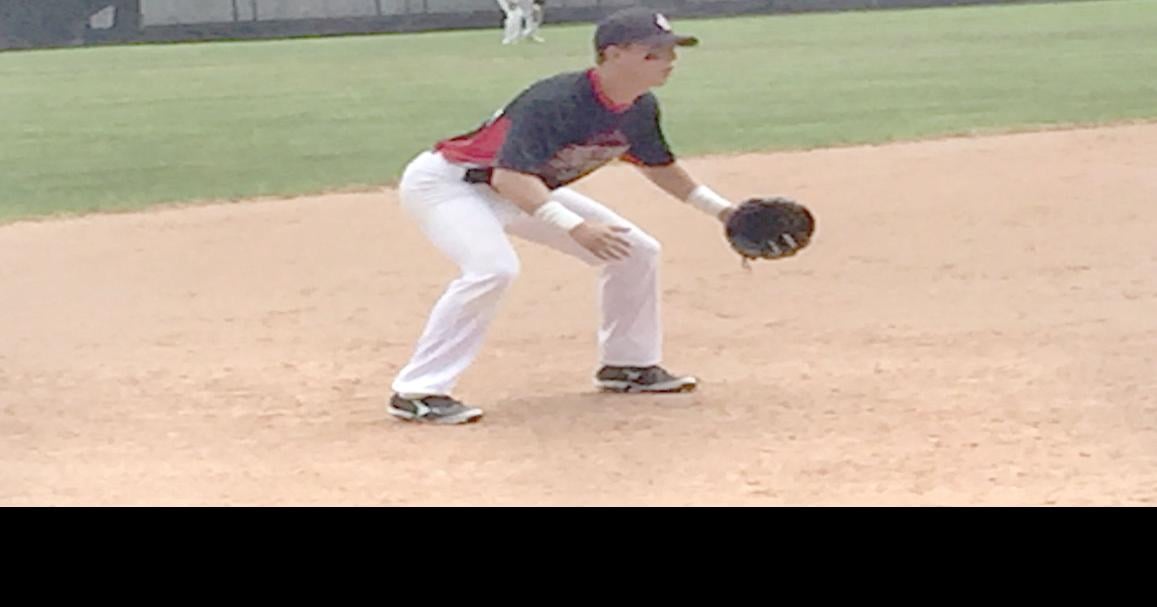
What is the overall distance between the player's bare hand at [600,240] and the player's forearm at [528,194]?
0.04 meters

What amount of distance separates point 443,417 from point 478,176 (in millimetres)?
603

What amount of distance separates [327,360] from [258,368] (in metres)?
0.21

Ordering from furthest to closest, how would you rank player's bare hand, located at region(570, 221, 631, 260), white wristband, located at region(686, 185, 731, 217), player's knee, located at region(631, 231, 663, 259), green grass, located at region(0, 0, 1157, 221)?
green grass, located at region(0, 0, 1157, 221) → white wristband, located at region(686, 185, 731, 217) → player's knee, located at region(631, 231, 663, 259) → player's bare hand, located at region(570, 221, 631, 260)

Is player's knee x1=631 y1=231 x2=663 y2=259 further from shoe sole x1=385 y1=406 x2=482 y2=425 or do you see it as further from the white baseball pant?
shoe sole x1=385 y1=406 x2=482 y2=425

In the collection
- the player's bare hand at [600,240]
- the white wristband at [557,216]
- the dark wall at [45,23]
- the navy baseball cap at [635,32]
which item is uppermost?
the navy baseball cap at [635,32]

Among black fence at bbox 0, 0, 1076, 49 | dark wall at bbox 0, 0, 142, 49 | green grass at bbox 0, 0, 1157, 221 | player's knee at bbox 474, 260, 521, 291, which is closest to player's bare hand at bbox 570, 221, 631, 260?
player's knee at bbox 474, 260, 521, 291

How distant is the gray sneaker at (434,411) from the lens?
14.7 feet

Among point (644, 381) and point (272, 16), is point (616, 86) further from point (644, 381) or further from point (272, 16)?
point (272, 16)

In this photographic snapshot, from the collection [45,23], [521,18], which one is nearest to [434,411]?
[45,23]

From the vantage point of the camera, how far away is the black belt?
4.57m

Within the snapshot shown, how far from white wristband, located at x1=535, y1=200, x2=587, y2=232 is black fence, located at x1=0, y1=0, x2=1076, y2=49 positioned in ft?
49.6

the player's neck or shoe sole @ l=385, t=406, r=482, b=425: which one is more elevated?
the player's neck

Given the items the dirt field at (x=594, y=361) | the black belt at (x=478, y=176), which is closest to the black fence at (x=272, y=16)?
the dirt field at (x=594, y=361)

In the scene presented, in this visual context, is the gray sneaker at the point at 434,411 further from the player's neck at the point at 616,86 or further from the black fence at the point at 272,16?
the black fence at the point at 272,16
